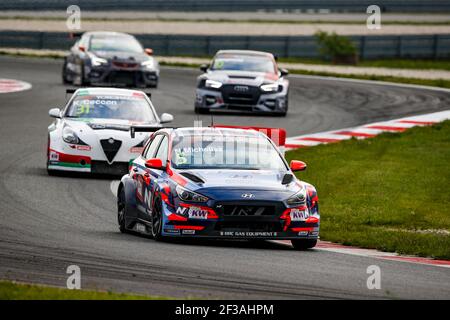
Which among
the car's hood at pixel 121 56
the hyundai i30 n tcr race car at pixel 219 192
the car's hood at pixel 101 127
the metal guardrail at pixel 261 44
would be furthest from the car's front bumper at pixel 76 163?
the metal guardrail at pixel 261 44

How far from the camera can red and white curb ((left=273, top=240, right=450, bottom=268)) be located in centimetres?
1309

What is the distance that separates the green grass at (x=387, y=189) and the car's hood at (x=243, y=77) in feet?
13.5

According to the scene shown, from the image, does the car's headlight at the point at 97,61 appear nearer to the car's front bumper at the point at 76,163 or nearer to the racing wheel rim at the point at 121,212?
the car's front bumper at the point at 76,163

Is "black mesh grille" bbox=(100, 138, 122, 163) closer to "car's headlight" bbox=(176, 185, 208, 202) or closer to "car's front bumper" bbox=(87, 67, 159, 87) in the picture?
"car's headlight" bbox=(176, 185, 208, 202)

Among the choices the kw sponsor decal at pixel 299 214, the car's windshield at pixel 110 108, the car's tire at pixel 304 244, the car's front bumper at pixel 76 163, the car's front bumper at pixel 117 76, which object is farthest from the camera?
the car's front bumper at pixel 117 76

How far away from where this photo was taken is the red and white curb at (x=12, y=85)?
3481 cm

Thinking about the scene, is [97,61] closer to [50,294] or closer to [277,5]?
[50,294]

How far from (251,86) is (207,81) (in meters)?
Result: 1.02

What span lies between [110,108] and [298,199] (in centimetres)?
838

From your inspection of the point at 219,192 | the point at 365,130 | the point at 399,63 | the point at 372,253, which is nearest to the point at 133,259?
the point at 219,192

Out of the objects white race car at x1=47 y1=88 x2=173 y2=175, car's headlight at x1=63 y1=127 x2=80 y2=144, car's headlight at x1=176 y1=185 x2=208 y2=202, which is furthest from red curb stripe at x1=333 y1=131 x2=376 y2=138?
car's headlight at x1=176 y1=185 x2=208 y2=202

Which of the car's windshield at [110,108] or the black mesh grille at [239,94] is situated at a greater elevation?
the car's windshield at [110,108]

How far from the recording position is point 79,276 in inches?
424

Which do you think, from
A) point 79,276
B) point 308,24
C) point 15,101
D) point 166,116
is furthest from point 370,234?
point 308,24
